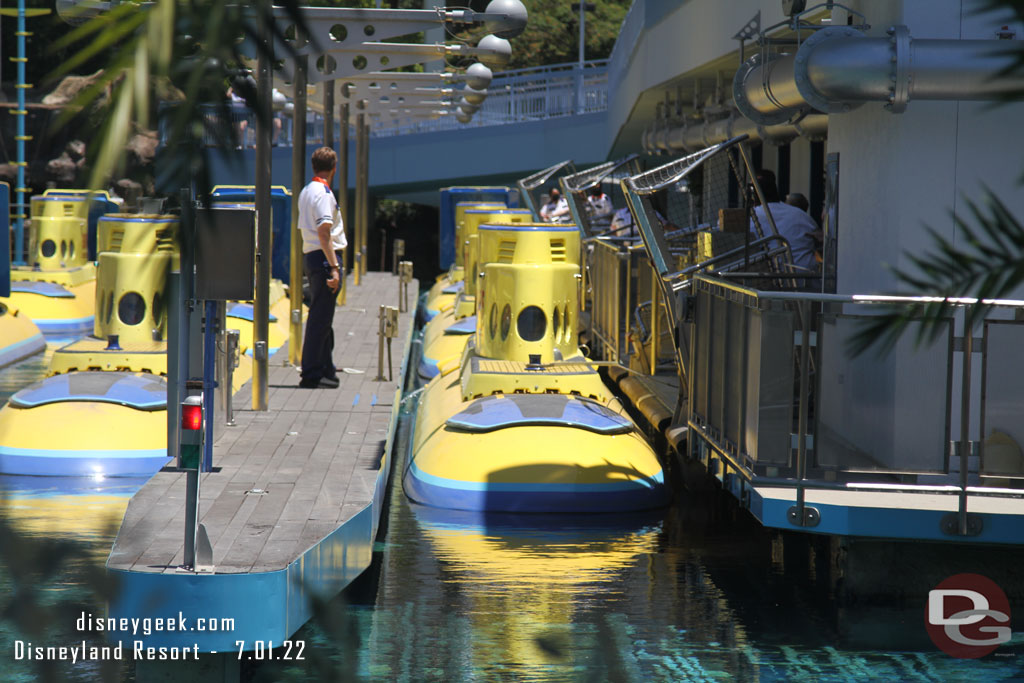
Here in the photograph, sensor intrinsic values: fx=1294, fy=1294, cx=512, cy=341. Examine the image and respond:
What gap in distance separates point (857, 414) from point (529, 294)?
4607 mm

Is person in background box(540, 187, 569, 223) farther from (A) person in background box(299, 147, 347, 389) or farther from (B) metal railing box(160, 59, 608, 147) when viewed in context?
(A) person in background box(299, 147, 347, 389)

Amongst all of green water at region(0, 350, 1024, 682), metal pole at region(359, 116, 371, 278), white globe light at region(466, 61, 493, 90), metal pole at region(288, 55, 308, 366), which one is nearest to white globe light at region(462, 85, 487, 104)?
white globe light at region(466, 61, 493, 90)

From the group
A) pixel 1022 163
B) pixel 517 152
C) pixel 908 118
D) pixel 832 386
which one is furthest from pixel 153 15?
pixel 517 152

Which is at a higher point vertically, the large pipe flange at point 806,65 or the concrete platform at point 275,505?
the large pipe flange at point 806,65

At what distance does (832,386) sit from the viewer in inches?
267

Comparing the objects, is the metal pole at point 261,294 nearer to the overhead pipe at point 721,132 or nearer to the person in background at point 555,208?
the overhead pipe at point 721,132

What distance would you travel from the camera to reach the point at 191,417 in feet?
18.1

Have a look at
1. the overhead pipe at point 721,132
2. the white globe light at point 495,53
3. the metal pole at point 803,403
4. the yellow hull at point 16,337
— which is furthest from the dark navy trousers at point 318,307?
the yellow hull at point 16,337

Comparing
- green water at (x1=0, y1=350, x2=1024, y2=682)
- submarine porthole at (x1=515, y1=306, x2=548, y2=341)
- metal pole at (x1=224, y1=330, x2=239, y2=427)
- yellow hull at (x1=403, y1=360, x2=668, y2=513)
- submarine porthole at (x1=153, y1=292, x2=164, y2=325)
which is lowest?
green water at (x1=0, y1=350, x2=1024, y2=682)

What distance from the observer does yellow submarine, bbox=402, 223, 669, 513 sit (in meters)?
9.73

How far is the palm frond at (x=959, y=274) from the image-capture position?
2.89 feet

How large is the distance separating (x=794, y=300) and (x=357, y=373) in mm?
6836

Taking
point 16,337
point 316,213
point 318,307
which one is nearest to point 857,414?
point 318,307

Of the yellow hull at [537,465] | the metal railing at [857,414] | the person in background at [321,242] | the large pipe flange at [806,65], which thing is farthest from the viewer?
the person in background at [321,242]
